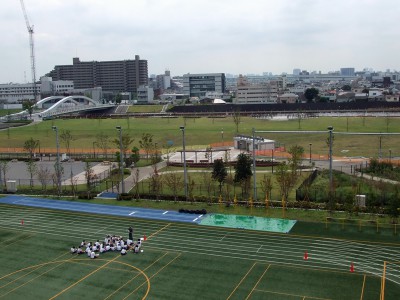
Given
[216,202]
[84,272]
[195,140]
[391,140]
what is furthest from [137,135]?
[84,272]

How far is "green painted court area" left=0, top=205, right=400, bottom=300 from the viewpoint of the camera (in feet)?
63.8

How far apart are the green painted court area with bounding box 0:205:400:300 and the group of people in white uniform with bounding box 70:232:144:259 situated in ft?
1.19

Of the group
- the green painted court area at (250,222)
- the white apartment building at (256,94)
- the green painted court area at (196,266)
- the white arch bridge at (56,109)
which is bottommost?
the green painted court area at (196,266)

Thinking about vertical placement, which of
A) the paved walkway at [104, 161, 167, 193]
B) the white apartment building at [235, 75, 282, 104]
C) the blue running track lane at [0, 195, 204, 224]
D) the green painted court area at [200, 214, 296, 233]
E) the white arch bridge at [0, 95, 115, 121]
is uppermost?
the white apartment building at [235, 75, 282, 104]

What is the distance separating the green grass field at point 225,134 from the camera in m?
58.5

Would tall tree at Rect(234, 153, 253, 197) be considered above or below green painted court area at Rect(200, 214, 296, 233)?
above

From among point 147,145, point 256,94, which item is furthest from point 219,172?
point 256,94

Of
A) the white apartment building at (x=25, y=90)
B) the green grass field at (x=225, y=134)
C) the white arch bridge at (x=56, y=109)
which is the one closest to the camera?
the green grass field at (x=225, y=134)

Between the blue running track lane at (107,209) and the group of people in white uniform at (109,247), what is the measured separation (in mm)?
5822

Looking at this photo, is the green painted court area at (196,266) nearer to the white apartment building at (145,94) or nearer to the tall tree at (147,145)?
the tall tree at (147,145)

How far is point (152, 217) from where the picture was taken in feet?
102

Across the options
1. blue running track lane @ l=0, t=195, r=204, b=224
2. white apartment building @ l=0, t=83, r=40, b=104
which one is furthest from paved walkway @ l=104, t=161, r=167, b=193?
white apartment building @ l=0, t=83, r=40, b=104

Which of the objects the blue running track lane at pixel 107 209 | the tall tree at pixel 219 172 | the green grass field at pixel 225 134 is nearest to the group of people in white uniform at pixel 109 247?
the blue running track lane at pixel 107 209

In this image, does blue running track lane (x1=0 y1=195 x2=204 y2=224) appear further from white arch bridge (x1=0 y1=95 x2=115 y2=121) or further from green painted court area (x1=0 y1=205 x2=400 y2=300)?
white arch bridge (x1=0 y1=95 x2=115 y2=121)
